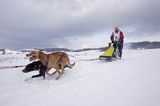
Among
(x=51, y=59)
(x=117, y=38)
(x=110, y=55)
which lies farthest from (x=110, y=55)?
(x=51, y=59)

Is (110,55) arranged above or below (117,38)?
below

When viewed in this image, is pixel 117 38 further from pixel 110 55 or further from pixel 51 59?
pixel 51 59

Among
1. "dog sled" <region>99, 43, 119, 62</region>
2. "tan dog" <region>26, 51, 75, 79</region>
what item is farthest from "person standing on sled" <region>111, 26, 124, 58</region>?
"tan dog" <region>26, 51, 75, 79</region>

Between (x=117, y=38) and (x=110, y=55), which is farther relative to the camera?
(x=117, y=38)

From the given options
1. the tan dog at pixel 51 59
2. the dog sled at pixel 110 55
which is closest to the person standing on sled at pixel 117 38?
the dog sled at pixel 110 55

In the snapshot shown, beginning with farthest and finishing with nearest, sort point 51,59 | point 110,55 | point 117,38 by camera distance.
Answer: point 117,38 < point 110,55 < point 51,59

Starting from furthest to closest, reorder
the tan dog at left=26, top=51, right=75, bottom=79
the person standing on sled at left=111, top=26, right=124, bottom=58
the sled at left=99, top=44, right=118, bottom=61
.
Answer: the person standing on sled at left=111, top=26, right=124, bottom=58, the sled at left=99, top=44, right=118, bottom=61, the tan dog at left=26, top=51, right=75, bottom=79

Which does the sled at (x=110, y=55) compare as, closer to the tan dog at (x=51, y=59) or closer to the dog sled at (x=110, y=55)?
the dog sled at (x=110, y=55)

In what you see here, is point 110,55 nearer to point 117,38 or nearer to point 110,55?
point 110,55

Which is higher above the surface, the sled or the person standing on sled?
the person standing on sled

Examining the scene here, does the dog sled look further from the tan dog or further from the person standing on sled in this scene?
the tan dog

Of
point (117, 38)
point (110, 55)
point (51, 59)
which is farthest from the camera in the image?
point (117, 38)

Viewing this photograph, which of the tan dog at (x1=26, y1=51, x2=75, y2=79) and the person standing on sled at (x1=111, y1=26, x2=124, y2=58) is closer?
the tan dog at (x1=26, y1=51, x2=75, y2=79)

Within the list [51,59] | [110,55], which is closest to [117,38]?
[110,55]
